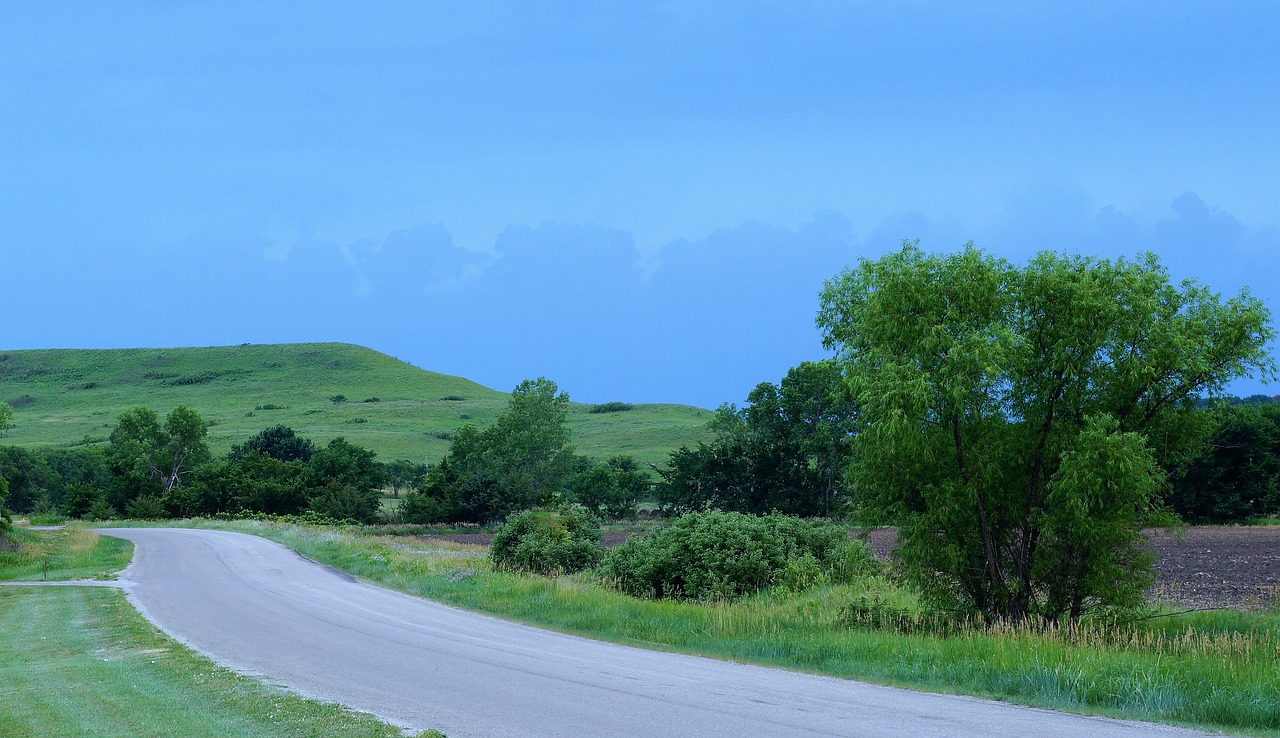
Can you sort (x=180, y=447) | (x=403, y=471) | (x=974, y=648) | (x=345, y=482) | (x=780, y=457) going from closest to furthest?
1. (x=974, y=648)
2. (x=780, y=457)
3. (x=345, y=482)
4. (x=180, y=447)
5. (x=403, y=471)

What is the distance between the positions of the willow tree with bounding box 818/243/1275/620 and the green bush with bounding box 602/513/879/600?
293 inches

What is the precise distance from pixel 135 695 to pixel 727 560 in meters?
16.2

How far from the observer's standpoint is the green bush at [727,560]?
26344 mm

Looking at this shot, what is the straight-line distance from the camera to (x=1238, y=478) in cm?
6538

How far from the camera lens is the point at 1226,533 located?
51719mm

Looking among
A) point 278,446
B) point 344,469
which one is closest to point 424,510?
point 344,469

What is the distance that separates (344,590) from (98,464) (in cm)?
11322

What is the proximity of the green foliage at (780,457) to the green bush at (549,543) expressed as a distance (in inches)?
1378

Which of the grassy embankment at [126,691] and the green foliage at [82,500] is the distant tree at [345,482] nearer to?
the green foliage at [82,500]

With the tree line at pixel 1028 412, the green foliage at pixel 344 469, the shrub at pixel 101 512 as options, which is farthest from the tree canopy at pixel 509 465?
the tree line at pixel 1028 412

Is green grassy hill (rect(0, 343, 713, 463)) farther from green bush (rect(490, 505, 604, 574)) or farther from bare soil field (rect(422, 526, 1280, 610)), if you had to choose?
green bush (rect(490, 505, 604, 574))

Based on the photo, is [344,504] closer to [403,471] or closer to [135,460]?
[135,460]

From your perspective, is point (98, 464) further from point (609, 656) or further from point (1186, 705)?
point (1186, 705)

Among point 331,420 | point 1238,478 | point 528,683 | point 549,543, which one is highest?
point 331,420
